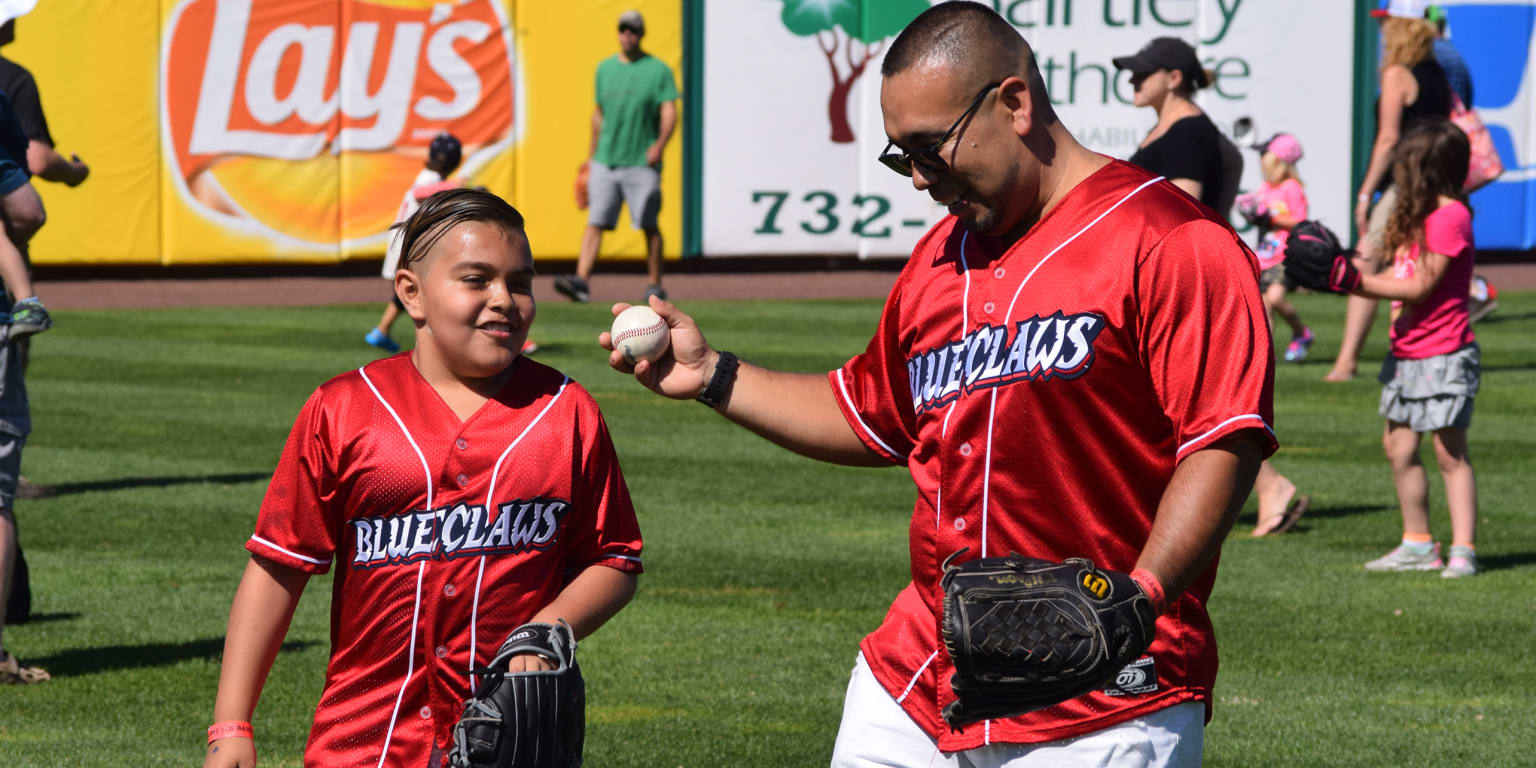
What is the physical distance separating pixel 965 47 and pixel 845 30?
2093 cm

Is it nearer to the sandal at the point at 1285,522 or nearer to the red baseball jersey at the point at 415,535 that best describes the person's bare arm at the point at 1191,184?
the sandal at the point at 1285,522

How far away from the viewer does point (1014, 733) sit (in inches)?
130

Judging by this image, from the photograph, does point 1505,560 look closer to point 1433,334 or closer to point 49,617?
point 1433,334

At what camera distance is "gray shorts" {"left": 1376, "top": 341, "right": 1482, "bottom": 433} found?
830 cm

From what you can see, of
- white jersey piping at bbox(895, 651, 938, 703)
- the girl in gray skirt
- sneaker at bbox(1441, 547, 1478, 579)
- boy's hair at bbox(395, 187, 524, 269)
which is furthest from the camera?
sneaker at bbox(1441, 547, 1478, 579)

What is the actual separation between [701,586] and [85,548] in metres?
2.80

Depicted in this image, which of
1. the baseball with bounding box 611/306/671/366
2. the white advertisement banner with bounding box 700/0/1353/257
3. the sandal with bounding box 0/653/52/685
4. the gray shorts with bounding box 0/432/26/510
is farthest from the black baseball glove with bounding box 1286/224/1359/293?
the white advertisement banner with bounding box 700/0/1353/257

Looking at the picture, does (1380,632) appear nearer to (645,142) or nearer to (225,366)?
(225,366)

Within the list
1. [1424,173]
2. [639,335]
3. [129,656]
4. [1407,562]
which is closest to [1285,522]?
[1407,562]

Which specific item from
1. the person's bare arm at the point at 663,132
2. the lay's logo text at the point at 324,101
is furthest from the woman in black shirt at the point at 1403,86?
the lay's logo text at the point at 324,101

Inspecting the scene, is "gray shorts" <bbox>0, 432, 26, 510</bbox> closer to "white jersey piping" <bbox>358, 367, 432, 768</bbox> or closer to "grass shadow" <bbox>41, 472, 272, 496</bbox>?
"white jersey piping" <bbox>358, 367, 432, 768</bbox>

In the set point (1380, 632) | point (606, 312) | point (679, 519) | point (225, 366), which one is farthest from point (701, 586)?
point (606, 312)

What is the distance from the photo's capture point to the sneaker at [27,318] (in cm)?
640

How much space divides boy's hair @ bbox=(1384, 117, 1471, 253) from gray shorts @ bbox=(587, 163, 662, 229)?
11.3 metres
